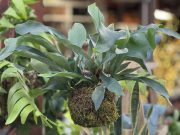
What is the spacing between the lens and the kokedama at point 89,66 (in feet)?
5.70

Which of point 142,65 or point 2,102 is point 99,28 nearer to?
point 142,65

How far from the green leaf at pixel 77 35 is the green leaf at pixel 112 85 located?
0.62ft

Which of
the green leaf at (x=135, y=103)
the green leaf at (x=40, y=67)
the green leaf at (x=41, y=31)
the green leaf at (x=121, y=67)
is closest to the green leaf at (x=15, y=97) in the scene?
the green leaf at (x=40, y=67)

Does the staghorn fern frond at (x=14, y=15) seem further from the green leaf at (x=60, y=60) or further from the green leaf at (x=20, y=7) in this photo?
the green leaf at (x=60, y=60)

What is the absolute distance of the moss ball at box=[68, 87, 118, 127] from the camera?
1777 millimetres

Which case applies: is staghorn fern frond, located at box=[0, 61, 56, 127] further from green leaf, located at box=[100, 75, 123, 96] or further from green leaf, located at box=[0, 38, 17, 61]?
green leaf, located at box=[100, 75, 123, 96]

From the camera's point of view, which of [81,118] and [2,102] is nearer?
[81,118]

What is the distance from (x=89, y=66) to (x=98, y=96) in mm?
156

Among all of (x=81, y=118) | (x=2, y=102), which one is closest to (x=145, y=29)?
(x=81, y=118)

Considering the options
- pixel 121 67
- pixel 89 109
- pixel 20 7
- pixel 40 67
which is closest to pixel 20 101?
pixel 40 67

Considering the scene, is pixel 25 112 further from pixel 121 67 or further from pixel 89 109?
pixel 121 67

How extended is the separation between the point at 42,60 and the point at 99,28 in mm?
261

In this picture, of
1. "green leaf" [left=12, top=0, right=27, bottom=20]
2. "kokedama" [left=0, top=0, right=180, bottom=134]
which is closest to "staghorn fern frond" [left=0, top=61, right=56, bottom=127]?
"kokedama" [left=0, top=0, right=180, bottom=134]

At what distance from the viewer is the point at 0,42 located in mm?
2230
